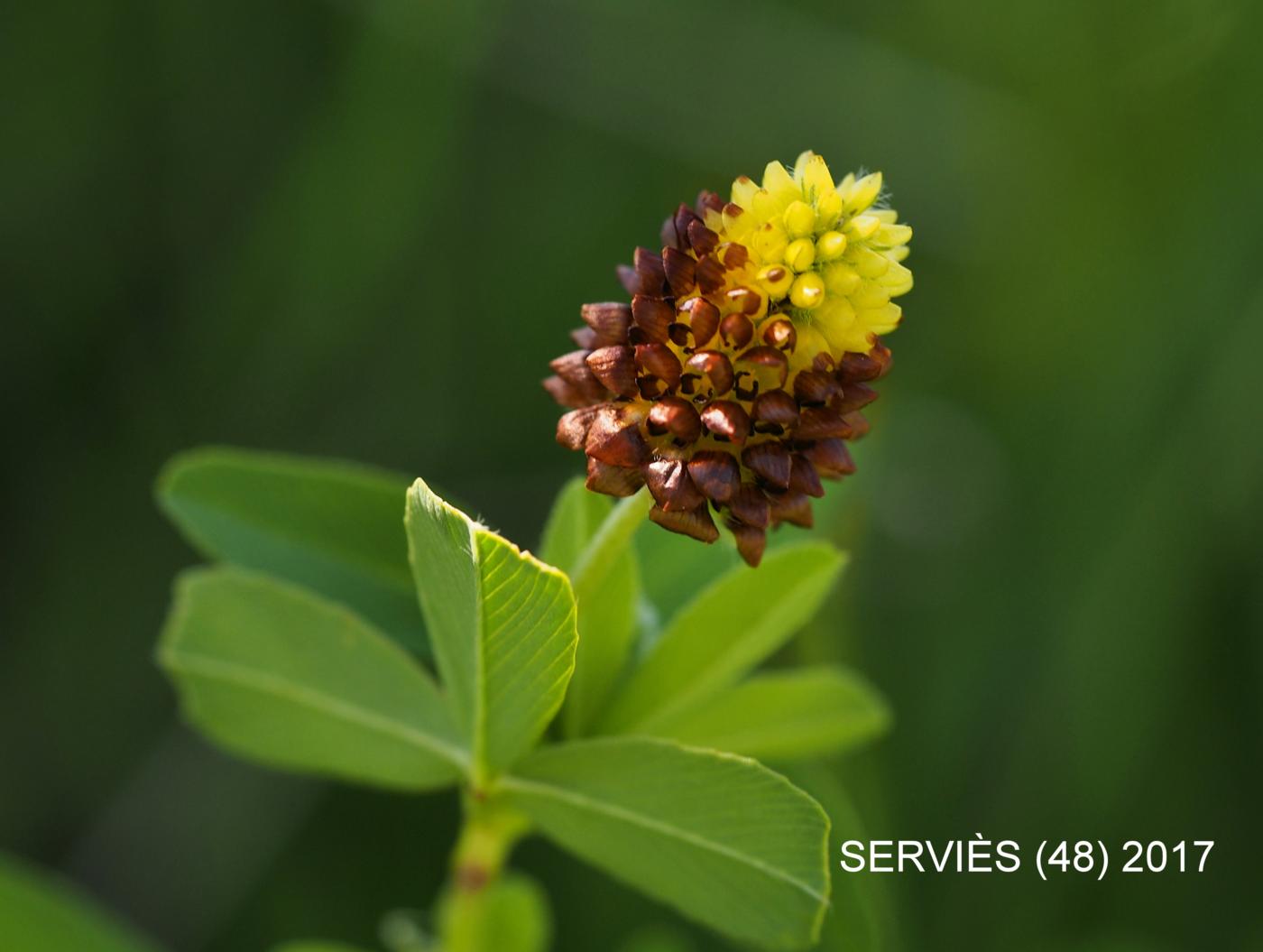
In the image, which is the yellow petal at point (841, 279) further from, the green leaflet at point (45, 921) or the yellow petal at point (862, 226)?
the green leaflet at point (45, 921)

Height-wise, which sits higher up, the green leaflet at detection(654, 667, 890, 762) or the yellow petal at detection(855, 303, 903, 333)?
the yellow petal at detection(855, 303, 903, 333)

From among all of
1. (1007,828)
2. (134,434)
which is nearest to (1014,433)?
(1007,828)


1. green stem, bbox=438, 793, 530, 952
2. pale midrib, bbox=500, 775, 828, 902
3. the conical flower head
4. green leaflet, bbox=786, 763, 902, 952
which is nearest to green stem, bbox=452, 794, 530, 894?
green stem, bbox=438, 793, 530, 952

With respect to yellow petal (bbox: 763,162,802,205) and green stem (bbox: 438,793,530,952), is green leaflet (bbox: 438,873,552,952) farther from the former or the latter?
yellow petal (bbox: 763,162,802,205)

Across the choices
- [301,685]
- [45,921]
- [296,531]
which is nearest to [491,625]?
[301,685]

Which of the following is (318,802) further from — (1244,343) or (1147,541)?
(1244,343)

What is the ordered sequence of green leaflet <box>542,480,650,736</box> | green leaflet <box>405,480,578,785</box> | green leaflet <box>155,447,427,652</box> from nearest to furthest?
green leaflet <box>405,480,578,785</box>, green leaflet <box>542,480,650,736</box>, green leaflet <box>155,447,427,652</box>

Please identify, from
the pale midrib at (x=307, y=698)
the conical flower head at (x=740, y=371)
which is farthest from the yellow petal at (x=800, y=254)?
the pale midrib at (x=307, y=698)

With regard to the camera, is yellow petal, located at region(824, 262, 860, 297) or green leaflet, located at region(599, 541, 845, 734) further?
green leaflet, located at region(599, 541, 845, 734)
